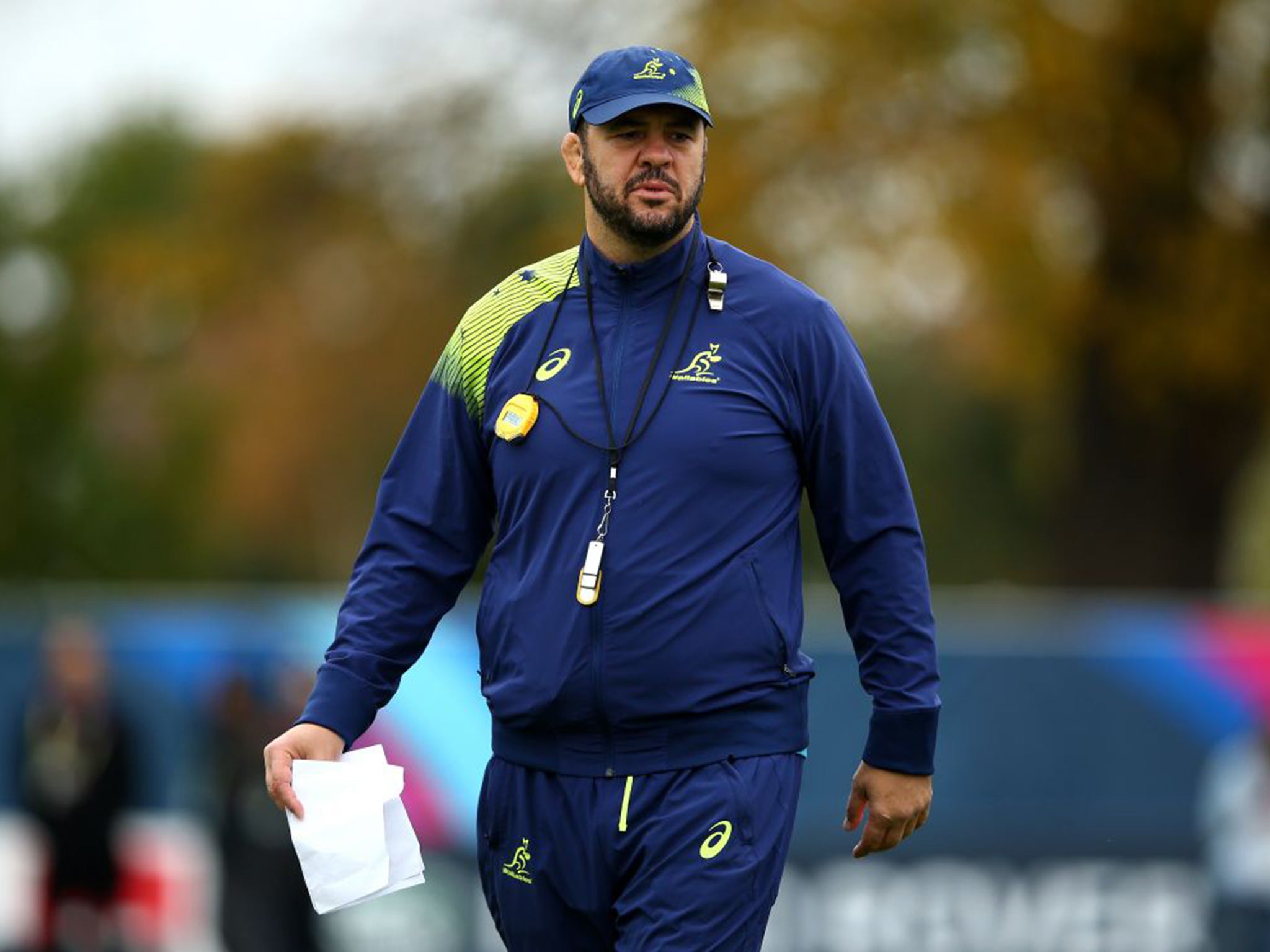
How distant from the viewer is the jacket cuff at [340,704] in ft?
15.3

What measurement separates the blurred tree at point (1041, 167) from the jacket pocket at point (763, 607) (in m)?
12.6

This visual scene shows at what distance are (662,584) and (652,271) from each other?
2.32 ft

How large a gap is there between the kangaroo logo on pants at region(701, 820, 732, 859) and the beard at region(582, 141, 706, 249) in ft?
4.08

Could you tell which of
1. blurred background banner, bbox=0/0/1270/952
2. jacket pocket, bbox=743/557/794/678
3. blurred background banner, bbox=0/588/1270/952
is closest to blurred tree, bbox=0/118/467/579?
blurred background banner, bbox=0/0/1270/952

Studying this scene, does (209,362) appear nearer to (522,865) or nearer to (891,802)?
(522,865)

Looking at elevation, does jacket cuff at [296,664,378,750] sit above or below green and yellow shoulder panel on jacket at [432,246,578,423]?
below

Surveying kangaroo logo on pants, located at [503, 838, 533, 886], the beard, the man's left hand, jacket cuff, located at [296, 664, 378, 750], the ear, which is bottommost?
kangaroo logo on pants, located at [503, 838, 533, 886]

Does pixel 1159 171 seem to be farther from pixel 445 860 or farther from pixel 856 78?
pixel 445 860

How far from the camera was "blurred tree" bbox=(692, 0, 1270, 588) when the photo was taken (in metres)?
16.8

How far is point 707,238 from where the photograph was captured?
4844mm

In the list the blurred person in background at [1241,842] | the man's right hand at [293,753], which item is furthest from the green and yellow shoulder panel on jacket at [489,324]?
the blurred person in background at [1241,842]

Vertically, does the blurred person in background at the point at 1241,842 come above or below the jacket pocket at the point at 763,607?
below

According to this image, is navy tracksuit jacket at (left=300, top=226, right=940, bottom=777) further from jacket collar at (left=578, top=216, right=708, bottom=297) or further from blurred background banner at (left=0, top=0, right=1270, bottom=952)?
blurred background banner at (left=0, top=0, right=1270, bottom=952)

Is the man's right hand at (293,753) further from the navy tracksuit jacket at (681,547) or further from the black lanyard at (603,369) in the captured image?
the black lanyard at (603,369)
